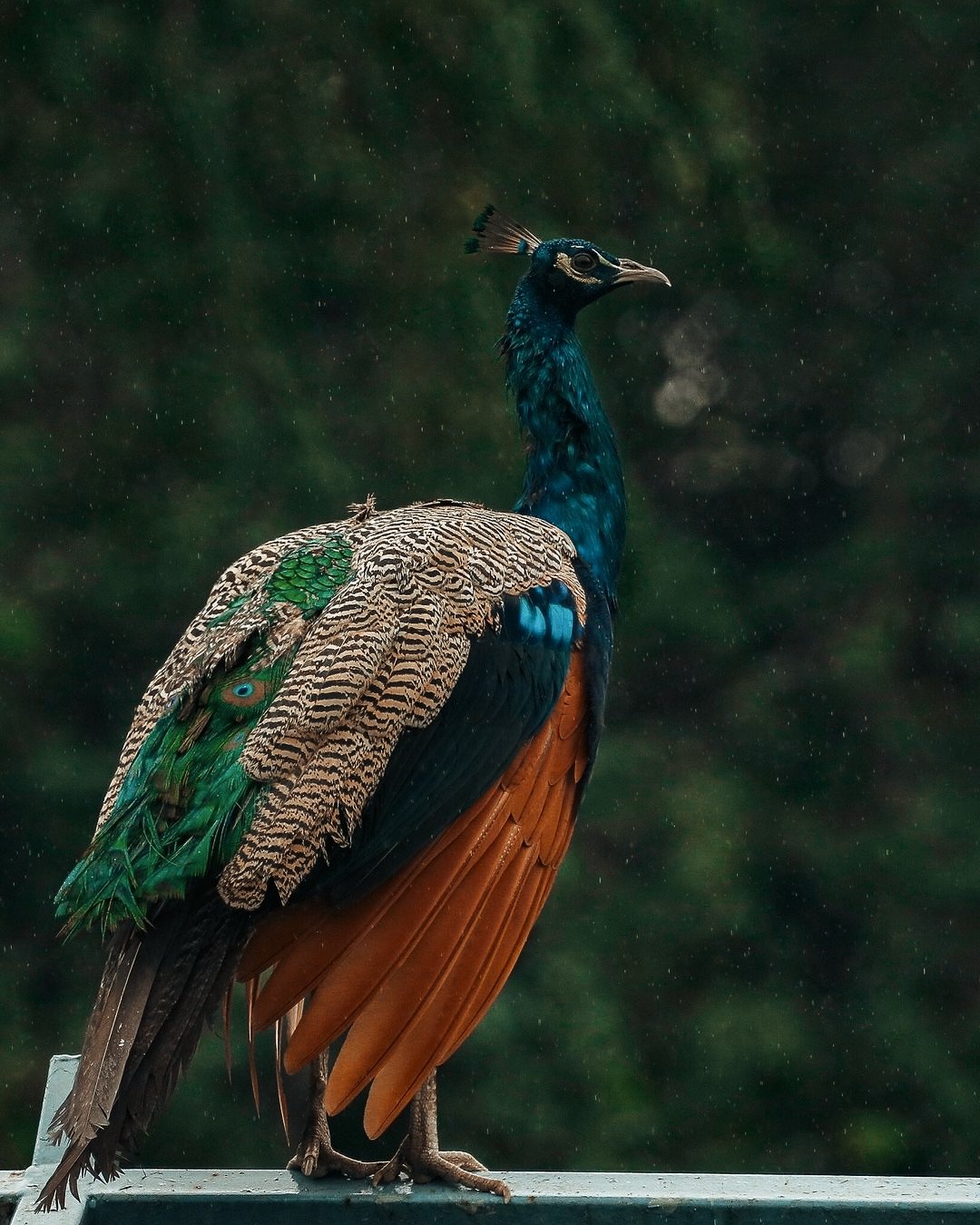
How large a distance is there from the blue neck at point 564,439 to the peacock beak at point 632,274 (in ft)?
0.46

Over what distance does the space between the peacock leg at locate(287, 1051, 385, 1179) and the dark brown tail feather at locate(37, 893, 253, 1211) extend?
0.32 meters

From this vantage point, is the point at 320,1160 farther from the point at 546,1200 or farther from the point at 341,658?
the point at 341,658

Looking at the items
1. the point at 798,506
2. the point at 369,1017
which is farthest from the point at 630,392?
the point at 369,1017

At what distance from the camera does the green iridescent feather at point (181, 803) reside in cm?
224

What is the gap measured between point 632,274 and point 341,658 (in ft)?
→ 4.31

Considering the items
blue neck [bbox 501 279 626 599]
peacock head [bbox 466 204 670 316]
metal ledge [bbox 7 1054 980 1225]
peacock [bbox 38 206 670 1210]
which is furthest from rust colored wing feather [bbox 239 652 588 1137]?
peacock head [bbox 466 204 670 316]

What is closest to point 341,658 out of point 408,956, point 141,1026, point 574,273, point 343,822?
point 343,822

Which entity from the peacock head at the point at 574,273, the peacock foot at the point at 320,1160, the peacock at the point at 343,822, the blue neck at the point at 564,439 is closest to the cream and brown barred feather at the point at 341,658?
the peacock at the point at 343,822

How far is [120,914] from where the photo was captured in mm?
2223

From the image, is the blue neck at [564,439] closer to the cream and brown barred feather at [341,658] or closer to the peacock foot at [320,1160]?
the cream and brown barred feather at [341,658]

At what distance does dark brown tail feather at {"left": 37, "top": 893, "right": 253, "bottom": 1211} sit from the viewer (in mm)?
2066

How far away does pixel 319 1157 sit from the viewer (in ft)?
8.29

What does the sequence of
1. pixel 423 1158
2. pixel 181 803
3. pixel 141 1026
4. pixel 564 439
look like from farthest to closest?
pixel 564 439
pixel 423 1158
pixel 181 803
pixel 141 1026

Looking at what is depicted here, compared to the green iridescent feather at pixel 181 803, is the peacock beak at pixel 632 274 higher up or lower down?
higher up
